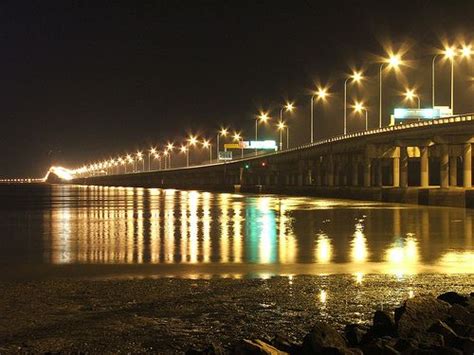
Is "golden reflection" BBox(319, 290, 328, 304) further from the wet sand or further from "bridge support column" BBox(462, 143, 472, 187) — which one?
"bridge support column" BBox(462, 143, 472, 187)

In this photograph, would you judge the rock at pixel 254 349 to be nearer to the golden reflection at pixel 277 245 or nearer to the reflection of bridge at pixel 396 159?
the golden reflection at pixel 277 245

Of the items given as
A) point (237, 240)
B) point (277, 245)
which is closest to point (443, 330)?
point (277, 245)

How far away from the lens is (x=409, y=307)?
1158 centimetres

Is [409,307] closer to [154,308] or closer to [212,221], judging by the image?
[154,308]

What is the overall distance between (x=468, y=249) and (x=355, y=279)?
8.69 metres

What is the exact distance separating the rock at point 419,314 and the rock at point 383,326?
108 mm

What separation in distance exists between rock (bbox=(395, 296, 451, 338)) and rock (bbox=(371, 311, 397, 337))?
11 centimetres

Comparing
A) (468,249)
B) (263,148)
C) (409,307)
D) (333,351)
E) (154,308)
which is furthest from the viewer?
(263,148)

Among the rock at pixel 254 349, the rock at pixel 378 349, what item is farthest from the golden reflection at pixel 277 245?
the rock at pixel 254 349

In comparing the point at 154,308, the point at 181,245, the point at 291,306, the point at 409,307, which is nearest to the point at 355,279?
the point at 291,306

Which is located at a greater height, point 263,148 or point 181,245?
point 263,148

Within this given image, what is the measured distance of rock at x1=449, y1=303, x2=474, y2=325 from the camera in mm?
11617

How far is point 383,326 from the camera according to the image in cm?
1144

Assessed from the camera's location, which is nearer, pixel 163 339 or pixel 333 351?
pixel 333 351
